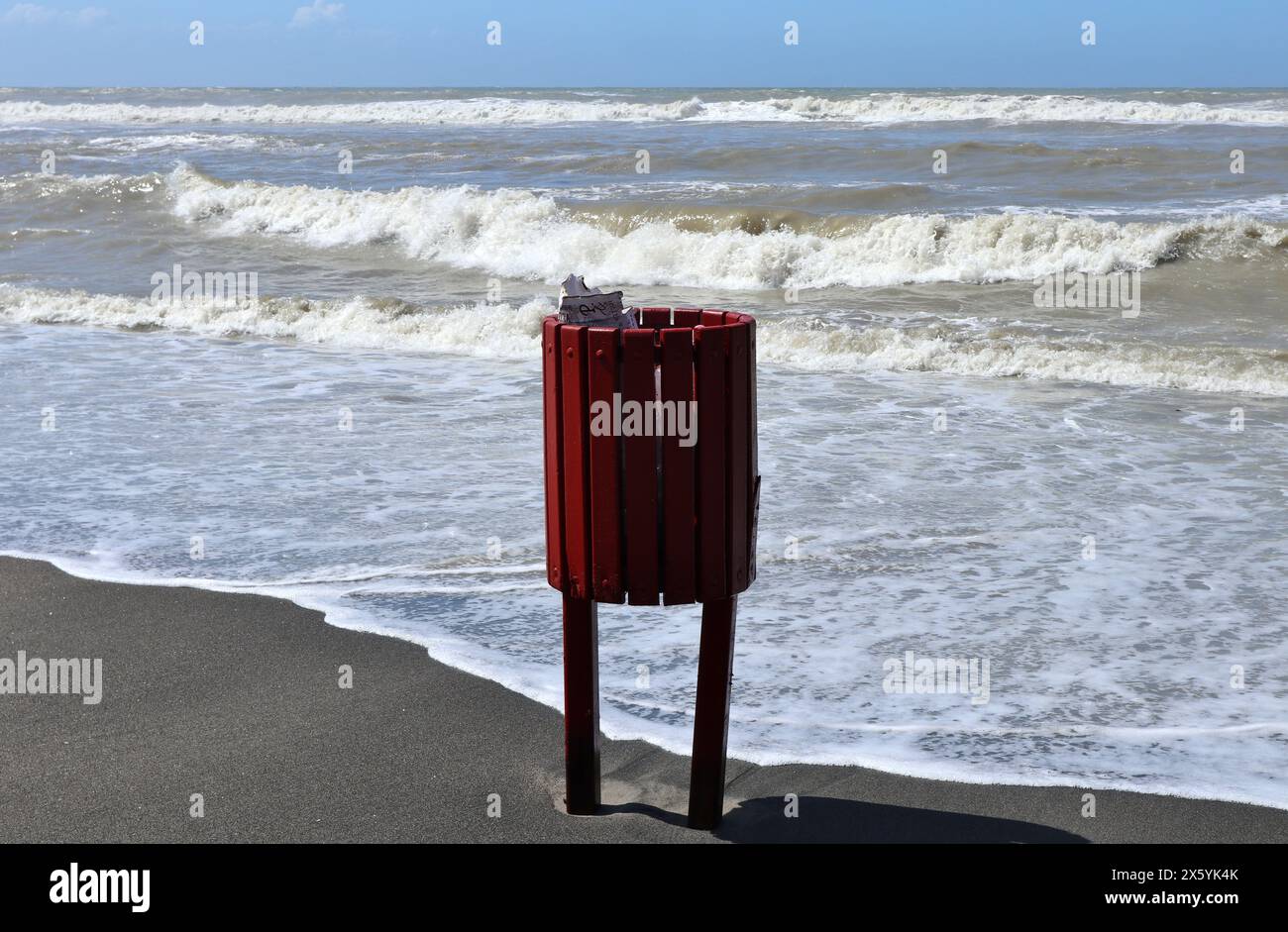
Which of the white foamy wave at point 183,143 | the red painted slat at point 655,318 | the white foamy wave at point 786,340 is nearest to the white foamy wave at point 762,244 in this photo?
the white foamy wave at point 786,340

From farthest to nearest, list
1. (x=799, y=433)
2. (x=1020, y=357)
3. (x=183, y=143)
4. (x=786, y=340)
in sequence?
(x=183, y=143), (x=786, y=340), (x=1020, y=357), (x=799, y=433)

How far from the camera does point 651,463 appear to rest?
2.69 meters

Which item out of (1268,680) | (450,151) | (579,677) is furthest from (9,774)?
(450,151)

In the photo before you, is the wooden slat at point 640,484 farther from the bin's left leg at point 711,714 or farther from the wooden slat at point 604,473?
the bin's left leg at point 711,714

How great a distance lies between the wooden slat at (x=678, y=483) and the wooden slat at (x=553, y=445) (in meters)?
0.25

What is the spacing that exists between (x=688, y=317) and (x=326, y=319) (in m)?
9.53

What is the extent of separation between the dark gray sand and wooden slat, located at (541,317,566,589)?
2.39 feet

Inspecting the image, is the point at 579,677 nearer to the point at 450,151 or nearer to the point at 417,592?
the point at 417,592

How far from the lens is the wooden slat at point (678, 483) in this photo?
264cm

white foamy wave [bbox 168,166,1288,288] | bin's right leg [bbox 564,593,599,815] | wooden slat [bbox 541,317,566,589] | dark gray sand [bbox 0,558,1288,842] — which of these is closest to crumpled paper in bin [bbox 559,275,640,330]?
wooden slat [bbox 541,317,566,589]

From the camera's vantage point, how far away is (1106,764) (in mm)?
3494

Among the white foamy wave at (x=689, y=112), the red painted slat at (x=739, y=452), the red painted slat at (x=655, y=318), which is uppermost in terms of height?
the white foamy wave at (x=689, y=112)

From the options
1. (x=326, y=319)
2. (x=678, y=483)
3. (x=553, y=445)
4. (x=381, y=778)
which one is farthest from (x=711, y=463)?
(x=326, y=319)

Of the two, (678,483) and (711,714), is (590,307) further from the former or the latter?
(711,714)
